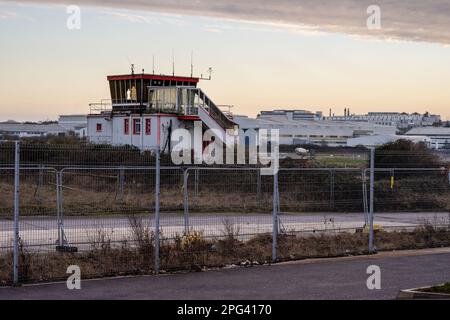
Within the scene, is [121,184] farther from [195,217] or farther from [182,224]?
[195,217]

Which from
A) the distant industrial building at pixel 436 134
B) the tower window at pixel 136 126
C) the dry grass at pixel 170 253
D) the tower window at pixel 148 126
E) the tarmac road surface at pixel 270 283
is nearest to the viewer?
the tarmac road surface at pixel 270 283

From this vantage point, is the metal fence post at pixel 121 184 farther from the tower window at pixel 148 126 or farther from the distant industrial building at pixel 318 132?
the distant industrial building at pixel 318 132

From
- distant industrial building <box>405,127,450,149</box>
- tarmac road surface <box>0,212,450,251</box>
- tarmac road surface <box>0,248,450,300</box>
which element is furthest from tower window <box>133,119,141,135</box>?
distant industrial building <box>405,127,450,149</box>

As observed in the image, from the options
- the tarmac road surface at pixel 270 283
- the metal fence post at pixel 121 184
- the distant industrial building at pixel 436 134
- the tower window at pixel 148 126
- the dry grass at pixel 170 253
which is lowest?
the tarmac road surface at pixel 270 283

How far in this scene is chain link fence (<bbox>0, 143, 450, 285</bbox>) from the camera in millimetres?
16344

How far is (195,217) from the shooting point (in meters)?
25.4

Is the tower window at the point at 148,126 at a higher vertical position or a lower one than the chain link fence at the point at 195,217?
higher

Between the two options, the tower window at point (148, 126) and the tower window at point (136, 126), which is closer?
the tower window at point (148, 126)

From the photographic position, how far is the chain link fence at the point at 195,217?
53.6ft

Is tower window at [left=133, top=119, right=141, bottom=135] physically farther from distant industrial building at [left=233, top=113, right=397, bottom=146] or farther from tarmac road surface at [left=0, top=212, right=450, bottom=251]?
distant industrial building at [left=233, top=113, right=397, bottom=146]

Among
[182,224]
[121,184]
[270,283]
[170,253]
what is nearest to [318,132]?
[182,224]

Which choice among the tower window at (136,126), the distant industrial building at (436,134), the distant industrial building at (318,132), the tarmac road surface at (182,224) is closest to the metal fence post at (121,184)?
the tarmac road surface at (182,224)

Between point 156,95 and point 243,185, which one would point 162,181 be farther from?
point 156,95
